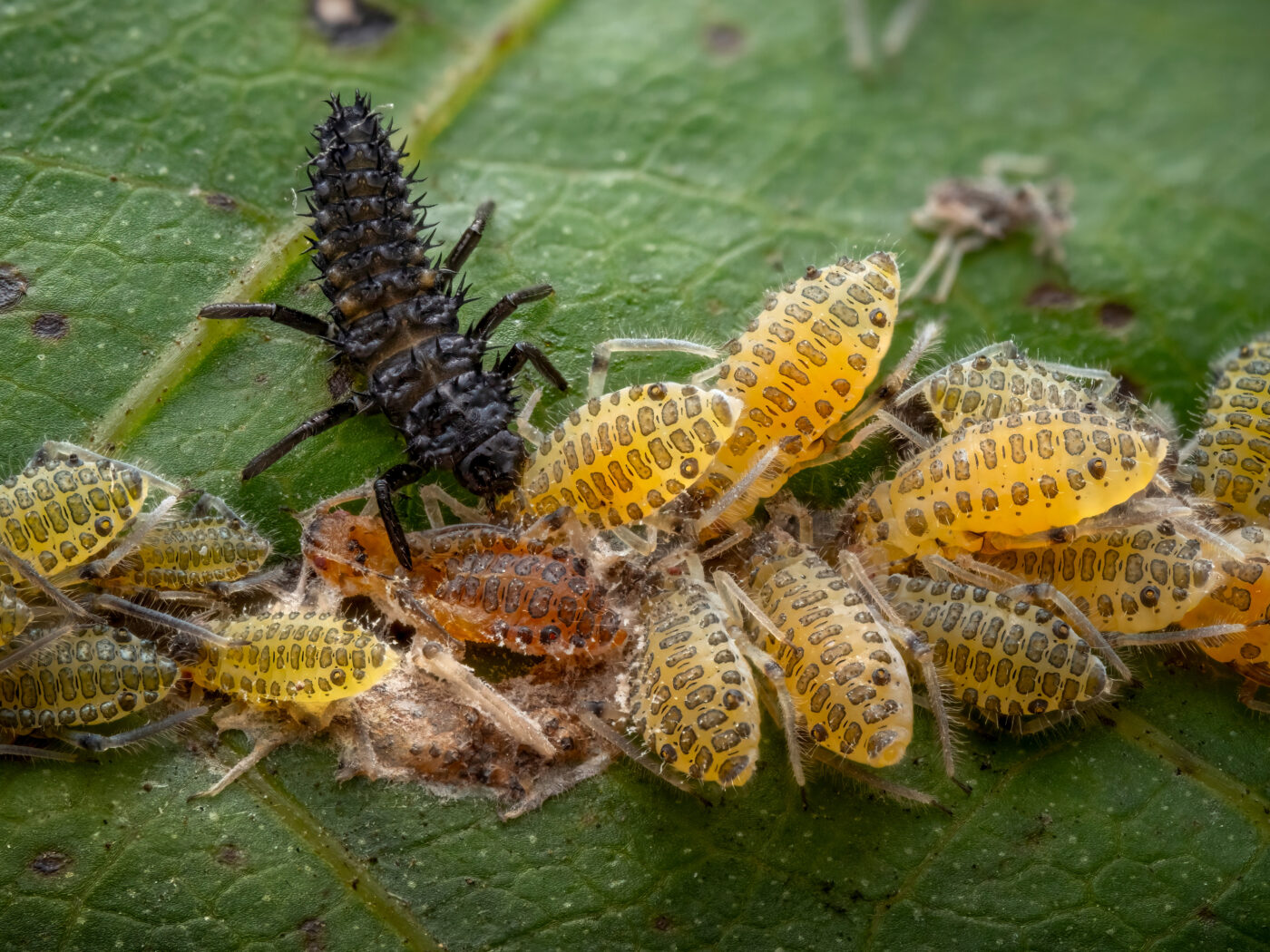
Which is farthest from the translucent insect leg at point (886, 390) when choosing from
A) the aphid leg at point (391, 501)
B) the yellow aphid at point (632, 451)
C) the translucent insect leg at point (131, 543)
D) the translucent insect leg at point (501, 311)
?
the translucent insect leg at point (131, 543)

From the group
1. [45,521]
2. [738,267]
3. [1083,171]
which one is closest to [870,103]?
[1083,171]

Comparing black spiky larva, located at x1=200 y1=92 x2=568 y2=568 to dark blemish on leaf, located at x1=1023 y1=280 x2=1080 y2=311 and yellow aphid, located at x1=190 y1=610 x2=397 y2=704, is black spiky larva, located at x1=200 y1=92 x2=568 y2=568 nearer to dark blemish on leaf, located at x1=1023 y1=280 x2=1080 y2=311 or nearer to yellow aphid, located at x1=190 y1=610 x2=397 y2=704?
yellow aphid, located at x1=190 y1=610 x2=397 y2=704

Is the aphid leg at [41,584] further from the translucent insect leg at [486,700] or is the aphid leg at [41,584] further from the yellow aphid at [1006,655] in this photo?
the yellow aphid at [1006,655]

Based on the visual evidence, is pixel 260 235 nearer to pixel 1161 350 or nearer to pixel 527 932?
pixel 527 932

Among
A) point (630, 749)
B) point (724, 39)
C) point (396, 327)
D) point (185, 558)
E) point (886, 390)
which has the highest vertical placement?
point (724, 39)

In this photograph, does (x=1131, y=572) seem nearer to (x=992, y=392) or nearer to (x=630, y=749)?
(x=992, y=392)

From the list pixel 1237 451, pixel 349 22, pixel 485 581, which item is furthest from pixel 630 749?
pixel 349 22
